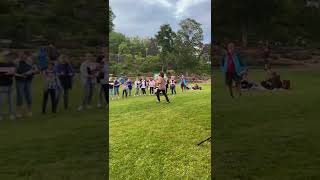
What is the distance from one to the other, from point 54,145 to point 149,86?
1613 mm

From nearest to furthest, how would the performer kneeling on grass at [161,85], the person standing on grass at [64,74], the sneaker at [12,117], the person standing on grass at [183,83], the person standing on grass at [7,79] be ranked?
the person standing on grass at [7,79] < the sneaker at [12,117] < the person standing on grass at [64,74] < the performer kneeling on grass at [161,85] < the person standing on grass at [183,83]

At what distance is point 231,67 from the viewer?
5973mm

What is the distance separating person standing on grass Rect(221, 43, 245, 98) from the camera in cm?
595

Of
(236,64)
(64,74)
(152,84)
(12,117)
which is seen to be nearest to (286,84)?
(236,64)

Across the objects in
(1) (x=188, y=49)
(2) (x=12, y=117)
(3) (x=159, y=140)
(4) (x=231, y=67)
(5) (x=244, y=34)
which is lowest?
(3) (x=159, y=140)

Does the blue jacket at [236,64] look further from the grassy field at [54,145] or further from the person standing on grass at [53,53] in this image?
the person standing on grass at [53,53]

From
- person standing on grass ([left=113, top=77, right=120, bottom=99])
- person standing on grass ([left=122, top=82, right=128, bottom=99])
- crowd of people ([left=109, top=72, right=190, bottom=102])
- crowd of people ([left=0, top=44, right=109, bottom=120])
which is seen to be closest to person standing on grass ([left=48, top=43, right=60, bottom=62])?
crowd of people ([left=0, top=44, right=109, bottom=120])

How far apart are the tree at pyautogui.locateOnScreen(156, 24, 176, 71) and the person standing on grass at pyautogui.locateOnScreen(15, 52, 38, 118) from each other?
5.48 ft

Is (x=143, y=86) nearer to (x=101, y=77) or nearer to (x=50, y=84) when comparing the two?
(x=101, y=77)

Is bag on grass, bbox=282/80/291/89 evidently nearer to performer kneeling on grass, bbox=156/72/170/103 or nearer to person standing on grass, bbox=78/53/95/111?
performer kneeling on grass, bbox=156/72/170/103

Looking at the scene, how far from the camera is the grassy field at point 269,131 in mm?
5293

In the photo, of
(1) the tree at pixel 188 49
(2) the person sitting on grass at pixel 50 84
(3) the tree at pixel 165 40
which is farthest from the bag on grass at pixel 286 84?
(2) the person sitting on grass at pixel 50 84

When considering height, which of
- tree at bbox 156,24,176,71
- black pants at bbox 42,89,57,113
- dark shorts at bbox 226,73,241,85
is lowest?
black pants at bbox 42,89,57,113

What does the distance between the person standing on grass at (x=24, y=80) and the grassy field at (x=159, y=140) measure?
101 centimetres
